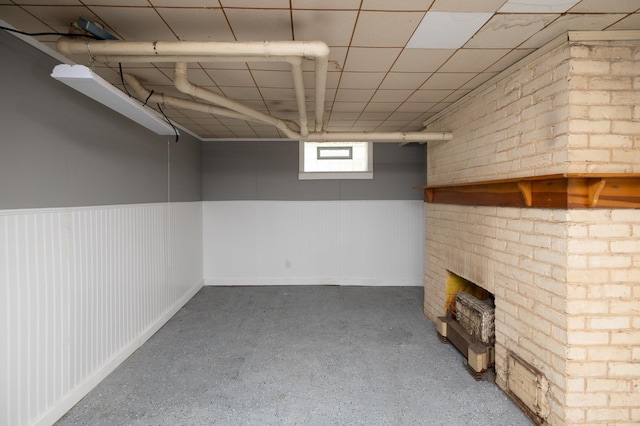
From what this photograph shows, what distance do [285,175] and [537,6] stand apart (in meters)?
4.11

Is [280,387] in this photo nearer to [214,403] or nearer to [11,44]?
[214,403]

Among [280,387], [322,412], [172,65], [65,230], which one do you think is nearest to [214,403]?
[280,387]

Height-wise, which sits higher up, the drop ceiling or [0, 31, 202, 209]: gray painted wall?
the drop ceiling

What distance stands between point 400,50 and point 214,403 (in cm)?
308

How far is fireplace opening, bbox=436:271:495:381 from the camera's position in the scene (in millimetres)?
2566

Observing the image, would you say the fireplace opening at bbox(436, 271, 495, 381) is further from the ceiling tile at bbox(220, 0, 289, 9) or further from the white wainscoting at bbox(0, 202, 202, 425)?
the white wainscoting at bbox(0, 202, 202, 425)

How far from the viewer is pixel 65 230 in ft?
7.05

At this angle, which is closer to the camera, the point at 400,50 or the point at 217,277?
the point at 400,50

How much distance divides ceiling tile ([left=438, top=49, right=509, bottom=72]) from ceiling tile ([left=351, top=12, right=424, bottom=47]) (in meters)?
0.52

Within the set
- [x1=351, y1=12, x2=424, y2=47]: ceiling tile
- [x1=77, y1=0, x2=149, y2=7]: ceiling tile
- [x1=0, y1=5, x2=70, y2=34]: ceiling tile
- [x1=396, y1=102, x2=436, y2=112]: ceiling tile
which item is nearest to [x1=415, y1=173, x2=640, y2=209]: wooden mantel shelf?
[x1=351, y1=12, x2=424, y2=47]: ceiling tile

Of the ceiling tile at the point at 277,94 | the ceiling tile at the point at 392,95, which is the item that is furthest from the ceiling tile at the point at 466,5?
the ceiling tile at the point at 277,94

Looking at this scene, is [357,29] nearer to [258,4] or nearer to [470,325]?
[258,4]

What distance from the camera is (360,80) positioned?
2641 mm

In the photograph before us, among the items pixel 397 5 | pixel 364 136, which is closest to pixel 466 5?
pixel 397 5
